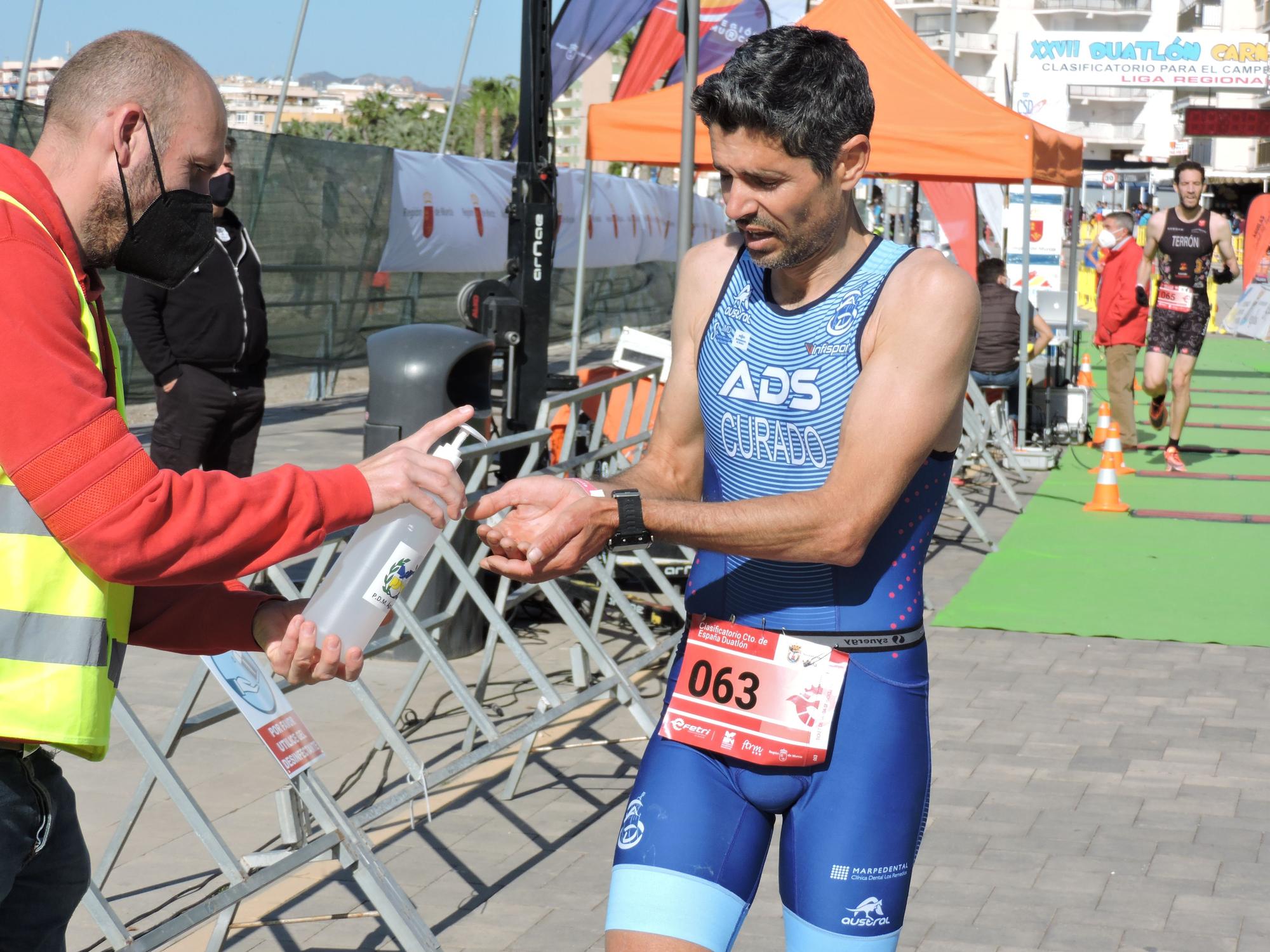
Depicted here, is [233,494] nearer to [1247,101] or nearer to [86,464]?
[86,464]

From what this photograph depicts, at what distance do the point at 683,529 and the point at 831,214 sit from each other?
0.61 m

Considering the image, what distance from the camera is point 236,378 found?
7.45m

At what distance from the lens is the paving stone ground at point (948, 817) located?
14.2 feet

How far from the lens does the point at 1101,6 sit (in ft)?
369

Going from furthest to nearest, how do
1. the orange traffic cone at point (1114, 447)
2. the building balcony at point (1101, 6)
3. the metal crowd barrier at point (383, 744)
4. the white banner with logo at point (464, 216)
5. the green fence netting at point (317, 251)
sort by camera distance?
1. the building balcony at point (1101, 6)
2. the white banner with logo at point (464, 216)
3. the green fence netting at point (317, 251)
4. the orange traffic cone at point (1114, 447)
5. the metal crowd barrier at point (383, 744)

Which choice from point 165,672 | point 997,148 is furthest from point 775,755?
point 997,148

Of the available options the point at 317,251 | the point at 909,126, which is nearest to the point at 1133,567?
the point at 909,126

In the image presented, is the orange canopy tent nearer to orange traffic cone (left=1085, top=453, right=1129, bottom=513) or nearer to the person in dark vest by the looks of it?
the person in dark vest

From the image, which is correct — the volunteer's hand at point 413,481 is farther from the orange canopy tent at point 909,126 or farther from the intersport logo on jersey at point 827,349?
the orange canopy tent at point 909,126

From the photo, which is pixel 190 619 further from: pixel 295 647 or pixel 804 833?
pixel 804 833

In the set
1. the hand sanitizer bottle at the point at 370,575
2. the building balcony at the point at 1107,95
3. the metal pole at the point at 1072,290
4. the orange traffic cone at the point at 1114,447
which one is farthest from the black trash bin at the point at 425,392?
the building balcony at the point at 1107,95

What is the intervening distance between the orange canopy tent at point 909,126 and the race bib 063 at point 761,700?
7851mm

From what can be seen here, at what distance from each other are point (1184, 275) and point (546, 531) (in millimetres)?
11724

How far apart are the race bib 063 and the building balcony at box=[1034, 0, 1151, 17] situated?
11741 cm
